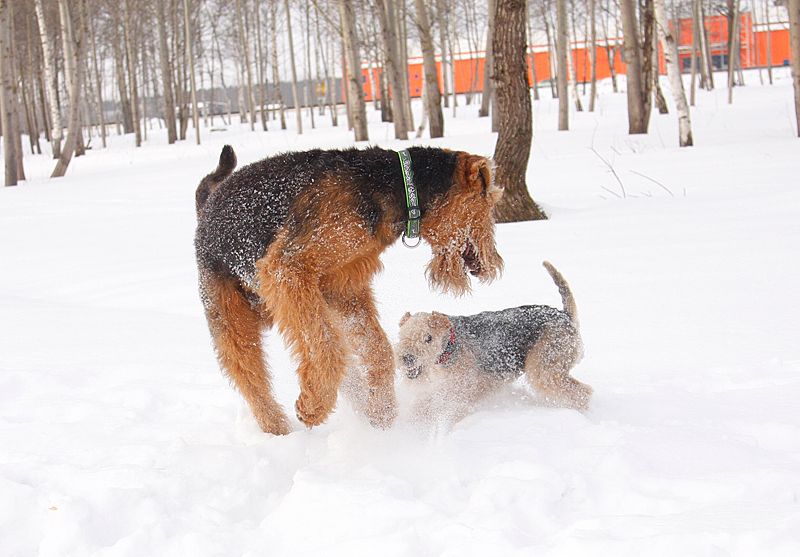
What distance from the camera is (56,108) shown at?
19438 mm

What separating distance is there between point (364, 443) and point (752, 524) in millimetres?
1492

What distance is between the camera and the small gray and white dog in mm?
3543

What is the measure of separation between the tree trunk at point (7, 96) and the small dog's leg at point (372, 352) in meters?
13.2

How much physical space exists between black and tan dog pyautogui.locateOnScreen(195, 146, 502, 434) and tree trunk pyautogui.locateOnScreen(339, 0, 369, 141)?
48.7ft

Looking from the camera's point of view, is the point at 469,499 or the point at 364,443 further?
the point at 364,443

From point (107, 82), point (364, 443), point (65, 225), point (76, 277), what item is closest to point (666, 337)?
point (364, 443)

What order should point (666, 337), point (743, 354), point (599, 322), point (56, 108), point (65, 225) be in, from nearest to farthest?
point (743, 354), point (666, 337), point (599, 322), point (65, 225), point (56, 108)

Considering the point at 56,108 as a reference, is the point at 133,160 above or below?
below

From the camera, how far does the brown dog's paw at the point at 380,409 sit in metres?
3.17

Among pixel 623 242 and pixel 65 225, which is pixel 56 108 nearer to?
pixel 65 225

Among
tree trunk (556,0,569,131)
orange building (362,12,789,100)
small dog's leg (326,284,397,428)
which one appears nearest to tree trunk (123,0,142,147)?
tree trunk (556,0,569,131)

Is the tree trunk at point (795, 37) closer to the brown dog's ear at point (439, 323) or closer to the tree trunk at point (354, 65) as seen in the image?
the tree trunk at point (354, 65)

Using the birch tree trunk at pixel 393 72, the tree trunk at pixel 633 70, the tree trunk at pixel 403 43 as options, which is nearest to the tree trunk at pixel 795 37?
the tree trunk at pixel 633 70

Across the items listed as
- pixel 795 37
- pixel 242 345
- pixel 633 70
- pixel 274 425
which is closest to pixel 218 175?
pixel 242 345
